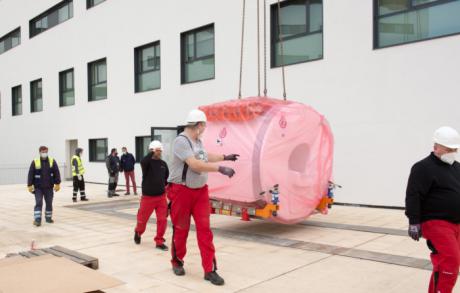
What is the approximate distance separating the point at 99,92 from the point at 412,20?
14.3m

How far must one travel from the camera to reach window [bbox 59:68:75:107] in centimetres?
2245

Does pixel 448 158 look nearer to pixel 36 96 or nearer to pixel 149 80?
pixel 149 80

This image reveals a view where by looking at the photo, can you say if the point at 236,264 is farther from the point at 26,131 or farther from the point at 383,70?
the point at 26,131

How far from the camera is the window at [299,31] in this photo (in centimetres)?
1210

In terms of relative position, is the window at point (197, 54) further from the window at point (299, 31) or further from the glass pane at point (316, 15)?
the glass pane at point (316, 15)

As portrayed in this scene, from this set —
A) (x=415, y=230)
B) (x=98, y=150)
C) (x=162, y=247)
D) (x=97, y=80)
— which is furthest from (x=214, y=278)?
(x=97, y=80)

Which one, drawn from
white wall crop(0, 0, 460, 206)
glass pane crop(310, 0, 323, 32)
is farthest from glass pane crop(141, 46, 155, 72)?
glass pane crop(310, 0, 323, 32)

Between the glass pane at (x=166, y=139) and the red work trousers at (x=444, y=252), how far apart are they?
10.8 metres

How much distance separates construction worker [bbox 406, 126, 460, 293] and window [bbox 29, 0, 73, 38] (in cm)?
2169

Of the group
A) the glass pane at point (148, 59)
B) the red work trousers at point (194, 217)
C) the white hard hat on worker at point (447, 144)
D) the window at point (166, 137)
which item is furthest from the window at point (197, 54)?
the white hard hat on worker at point (447, 144)

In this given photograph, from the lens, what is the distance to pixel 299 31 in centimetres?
1253

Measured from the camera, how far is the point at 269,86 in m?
13.0

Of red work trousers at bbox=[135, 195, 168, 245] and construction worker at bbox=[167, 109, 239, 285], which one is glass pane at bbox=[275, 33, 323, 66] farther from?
construction worker at bbox=[167, 109, 239, 285]

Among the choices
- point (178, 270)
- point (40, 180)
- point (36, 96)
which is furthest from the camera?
point (36, 96)
